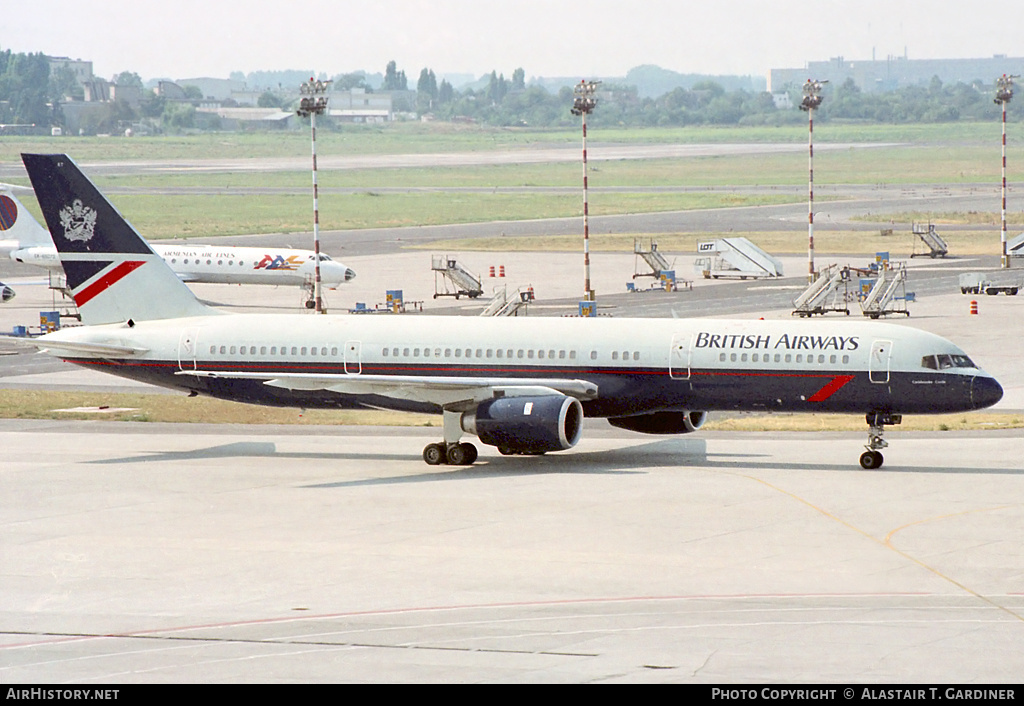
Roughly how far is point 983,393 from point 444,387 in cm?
1592

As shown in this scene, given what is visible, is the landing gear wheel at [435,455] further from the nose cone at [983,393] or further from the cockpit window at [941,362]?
the nose cone at [983,393]

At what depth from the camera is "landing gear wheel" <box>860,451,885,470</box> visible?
43.9 m

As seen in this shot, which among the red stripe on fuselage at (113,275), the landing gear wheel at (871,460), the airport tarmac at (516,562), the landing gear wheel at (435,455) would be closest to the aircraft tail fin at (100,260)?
the red stripe on fuselage at (113,275)

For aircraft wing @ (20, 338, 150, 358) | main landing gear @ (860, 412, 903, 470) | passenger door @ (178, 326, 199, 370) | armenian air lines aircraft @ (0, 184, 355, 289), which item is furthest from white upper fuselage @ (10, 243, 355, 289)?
main landing gear @ (860, 412, 903, 470)

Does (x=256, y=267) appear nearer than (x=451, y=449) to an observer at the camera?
No

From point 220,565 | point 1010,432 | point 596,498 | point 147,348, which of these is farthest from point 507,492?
point 1010,432

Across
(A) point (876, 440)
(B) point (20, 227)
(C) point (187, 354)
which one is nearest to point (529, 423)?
(A) point (876, 440)

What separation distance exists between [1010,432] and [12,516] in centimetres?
3234

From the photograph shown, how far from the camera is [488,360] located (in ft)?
154

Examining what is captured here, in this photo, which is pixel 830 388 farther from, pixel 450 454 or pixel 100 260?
pixel 100 260

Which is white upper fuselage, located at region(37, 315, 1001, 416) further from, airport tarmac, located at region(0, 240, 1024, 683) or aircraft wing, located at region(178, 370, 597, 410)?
airport tarmac, located at region(0, 240, 1024, 683)

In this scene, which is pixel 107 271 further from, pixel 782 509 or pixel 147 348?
pixel 782 509

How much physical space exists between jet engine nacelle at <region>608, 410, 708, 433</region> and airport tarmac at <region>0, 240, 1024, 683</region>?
0.94m
